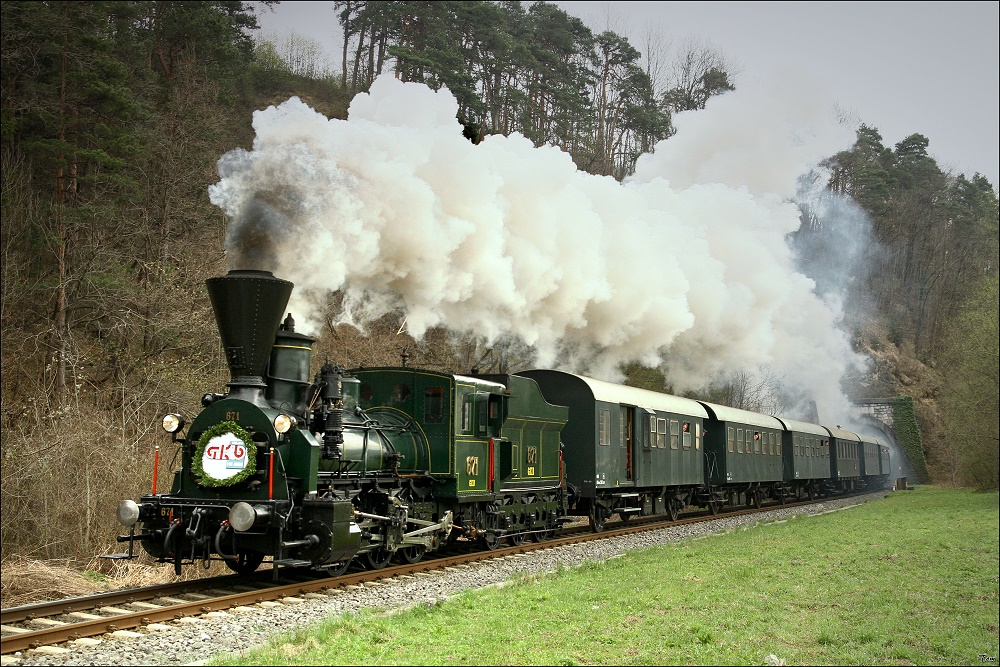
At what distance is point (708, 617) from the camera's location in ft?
25.5

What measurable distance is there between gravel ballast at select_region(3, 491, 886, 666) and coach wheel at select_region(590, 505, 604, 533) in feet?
10.6

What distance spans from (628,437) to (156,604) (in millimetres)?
11032

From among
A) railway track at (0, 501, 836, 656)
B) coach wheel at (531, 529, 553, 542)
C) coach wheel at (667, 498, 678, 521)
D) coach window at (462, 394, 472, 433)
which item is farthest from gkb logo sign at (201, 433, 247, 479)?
coach wheel at (667, 498, 678, 521)

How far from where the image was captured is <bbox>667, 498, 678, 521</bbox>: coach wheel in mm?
20969

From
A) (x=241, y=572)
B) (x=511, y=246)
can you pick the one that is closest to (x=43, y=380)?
(x=241, y=572)

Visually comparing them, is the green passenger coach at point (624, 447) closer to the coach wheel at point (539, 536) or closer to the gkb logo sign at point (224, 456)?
the coach wheel at point (539, 536)

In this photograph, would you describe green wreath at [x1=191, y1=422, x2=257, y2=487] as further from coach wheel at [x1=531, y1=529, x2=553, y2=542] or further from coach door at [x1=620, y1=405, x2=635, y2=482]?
coach door at [x1=620, y1=405, x2=635, y2=482]

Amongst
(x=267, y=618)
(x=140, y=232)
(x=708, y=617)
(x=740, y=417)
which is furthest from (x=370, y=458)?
(x=740, y=417)

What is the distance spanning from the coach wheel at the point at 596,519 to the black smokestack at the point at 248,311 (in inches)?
381

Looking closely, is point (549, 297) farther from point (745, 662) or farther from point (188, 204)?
point (745, 662)

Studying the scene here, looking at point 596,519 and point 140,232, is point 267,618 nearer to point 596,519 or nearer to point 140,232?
point 596,519

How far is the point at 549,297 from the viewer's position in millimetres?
17641

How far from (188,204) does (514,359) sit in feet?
27.6

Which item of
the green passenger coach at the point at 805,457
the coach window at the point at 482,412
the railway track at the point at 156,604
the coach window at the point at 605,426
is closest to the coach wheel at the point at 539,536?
the coach window at the point at 605,426
